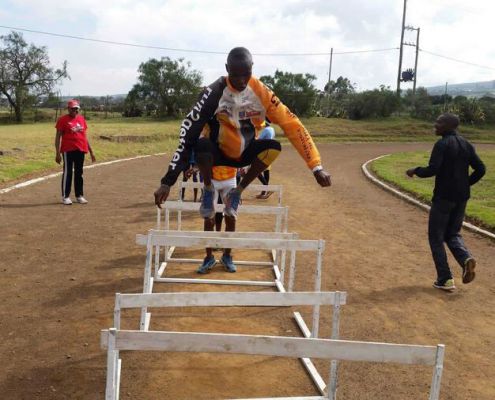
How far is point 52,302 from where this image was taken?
197 inches

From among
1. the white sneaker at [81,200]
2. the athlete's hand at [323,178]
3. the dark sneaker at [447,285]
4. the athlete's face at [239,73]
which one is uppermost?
the athlete's face at [239,73]

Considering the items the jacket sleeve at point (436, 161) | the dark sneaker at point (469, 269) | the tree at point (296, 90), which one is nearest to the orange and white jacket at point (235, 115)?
the jacket sleeve at point (436, 161)

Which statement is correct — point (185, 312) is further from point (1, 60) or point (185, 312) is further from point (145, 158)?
point (1, 60)

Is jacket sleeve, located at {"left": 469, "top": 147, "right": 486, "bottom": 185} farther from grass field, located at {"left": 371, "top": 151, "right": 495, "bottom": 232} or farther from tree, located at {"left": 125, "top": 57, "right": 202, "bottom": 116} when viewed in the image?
tree, located at {"left": 125, "top": 57, "right": 202, "bottom": 116}

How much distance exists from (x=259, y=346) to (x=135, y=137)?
78.9 ft

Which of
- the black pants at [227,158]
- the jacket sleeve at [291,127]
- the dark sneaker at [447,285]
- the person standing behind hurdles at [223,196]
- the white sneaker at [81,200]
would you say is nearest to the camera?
the jacket sleeve at [291,127]

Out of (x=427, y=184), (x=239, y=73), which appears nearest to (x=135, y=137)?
(x=427, y=184)

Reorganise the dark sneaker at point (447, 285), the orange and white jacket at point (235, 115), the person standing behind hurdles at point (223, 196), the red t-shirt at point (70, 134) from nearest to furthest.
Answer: the orange and white jacket at point (235, 115) → the person standing behind hurdles at point (223, 196) → the dark sneaker at point (447, 285) → the red t-shirt at point (70, 134)

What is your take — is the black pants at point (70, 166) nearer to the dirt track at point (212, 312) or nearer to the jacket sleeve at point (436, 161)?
the dirt track at point (212, 312)

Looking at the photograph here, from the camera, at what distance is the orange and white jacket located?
4.48 m

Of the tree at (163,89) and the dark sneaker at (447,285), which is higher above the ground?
the tree at (163,89)

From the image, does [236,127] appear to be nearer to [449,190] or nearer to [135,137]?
[449,190]

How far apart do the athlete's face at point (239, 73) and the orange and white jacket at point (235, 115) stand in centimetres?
7

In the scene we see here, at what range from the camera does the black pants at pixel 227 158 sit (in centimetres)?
459
